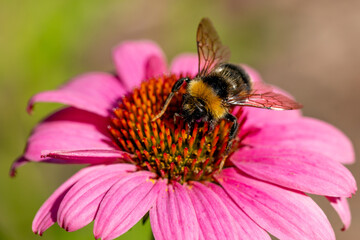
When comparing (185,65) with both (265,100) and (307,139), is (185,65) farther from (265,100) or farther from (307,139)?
(265,100)

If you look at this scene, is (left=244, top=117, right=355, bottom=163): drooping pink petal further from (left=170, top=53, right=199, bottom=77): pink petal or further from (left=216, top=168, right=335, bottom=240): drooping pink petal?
(left=170, top=53, right=199, bottom=77): pink petal

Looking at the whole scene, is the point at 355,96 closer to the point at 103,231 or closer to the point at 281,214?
the point at 281,214

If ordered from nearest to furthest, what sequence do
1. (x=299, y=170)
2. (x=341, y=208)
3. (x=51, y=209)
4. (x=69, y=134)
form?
1. (x=51, y=209)
2. (x=299, y=170)
3. (x=341, y=208)
4. (x=69, y=134)

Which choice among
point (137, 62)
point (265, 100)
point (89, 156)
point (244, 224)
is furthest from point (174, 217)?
point (137, 62)

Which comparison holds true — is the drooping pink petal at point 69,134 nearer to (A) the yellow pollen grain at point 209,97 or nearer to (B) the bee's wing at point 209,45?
(A) the yellow pollen grain at point 209,97

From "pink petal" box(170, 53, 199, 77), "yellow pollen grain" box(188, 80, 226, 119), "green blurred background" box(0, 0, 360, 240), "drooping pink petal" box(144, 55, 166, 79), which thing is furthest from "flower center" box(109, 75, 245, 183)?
"green blurred background" box(0, 0, 360, 240)

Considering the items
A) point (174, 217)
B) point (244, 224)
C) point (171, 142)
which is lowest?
point (244, 224)
